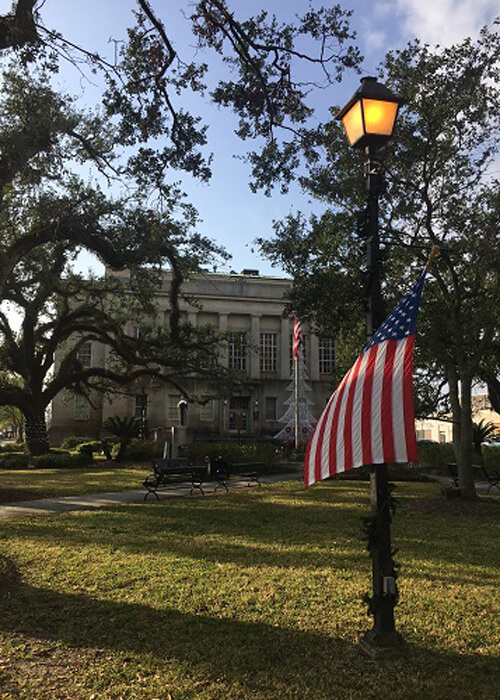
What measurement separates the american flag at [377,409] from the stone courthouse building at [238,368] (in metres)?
42.8

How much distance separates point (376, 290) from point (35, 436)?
89.7 feet

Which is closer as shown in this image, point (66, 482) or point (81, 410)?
point (66, 482)

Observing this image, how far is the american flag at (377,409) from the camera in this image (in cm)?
418

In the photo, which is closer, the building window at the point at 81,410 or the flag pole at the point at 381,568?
the flag pole at the point at 381,568

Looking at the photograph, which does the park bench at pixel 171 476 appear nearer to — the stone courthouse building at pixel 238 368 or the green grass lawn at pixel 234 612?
the green grass lawn at pixel 234 612

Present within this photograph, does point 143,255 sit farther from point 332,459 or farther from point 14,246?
point 332,459

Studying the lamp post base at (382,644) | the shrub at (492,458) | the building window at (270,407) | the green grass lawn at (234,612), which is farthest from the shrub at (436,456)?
the building window at (270,407)

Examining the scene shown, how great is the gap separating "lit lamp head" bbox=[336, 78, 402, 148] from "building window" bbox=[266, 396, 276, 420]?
158ft

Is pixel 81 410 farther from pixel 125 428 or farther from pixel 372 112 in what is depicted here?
pixel 372 112

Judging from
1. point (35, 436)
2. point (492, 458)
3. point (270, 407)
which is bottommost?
point (492, 458)

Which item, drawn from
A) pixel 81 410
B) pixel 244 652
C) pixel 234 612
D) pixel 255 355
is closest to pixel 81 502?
pixel 234 612

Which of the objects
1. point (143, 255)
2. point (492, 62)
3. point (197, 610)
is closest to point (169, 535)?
point (197, 610)

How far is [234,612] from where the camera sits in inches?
217

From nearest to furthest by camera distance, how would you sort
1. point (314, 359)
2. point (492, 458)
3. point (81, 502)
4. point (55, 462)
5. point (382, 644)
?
1. point (382, 644)
2. point (81, 502)
3. point (492, 458)
4. point (55, 462)
5. point (314, 359)
